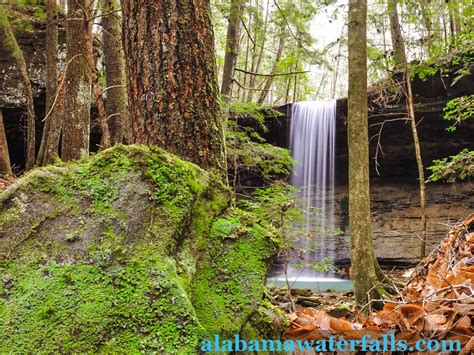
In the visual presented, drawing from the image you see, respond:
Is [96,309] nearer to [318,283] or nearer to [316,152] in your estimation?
[318,283]

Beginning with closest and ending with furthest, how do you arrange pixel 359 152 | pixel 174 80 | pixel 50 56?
1. pixel 174 80
2. pixel 359 152
3. pixel 50 56

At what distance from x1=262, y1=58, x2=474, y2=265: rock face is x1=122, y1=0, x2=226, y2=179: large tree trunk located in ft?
36.2

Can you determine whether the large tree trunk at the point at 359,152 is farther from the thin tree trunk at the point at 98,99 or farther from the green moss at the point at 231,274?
the green moss at the point at 231,274

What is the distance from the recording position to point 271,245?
67.2 inches

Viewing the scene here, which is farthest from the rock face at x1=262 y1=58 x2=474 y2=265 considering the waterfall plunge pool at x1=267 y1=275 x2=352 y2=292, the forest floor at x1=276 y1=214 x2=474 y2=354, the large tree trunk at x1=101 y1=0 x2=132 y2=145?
the forest floor at x1=276 y1=214 x2=474 y2=354

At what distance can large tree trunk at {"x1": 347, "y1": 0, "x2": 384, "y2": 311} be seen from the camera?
495cm

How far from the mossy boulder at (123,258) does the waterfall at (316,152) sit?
1340cm

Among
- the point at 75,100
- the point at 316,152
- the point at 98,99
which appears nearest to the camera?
the point at 98,99

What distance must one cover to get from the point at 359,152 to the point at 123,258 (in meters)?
4.18

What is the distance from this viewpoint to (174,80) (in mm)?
2334

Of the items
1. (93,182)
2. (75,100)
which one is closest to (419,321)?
(93,182)

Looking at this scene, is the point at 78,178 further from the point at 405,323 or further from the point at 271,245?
the point at 405,323

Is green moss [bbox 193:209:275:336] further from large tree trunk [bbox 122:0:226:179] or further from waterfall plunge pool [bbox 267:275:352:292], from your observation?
waterfall plunge pool [bbox 267:275:352:292]

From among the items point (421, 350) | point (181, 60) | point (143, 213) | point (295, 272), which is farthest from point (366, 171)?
point (295, 272)
